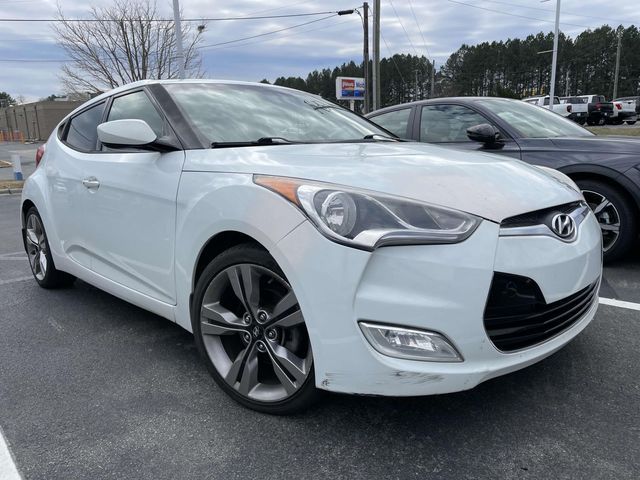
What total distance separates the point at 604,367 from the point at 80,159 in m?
3.35

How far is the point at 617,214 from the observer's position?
14.2 ft

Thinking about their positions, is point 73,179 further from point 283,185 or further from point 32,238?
point 283,185

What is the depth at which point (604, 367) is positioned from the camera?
2.64 metres

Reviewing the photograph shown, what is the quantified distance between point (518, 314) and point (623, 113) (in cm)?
3520

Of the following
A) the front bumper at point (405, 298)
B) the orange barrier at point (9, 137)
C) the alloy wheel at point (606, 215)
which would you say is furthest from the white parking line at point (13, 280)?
the orange barrier at point (9, 137)

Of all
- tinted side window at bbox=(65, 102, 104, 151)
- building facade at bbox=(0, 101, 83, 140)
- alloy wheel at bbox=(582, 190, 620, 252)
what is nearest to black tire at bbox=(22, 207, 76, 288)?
tinted side window at bbox=(65, 102, 104, 151)

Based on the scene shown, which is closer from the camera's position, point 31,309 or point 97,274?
point 97,274

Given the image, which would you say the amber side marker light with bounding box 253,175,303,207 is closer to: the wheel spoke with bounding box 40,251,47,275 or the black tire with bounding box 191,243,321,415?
the black tire with bounding box 191,243,321,415

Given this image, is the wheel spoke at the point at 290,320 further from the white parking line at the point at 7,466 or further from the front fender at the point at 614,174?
the front fender at the point at 614,174

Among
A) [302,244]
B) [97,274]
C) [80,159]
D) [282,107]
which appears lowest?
[97,274]

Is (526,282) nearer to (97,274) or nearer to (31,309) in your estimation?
(97,274)

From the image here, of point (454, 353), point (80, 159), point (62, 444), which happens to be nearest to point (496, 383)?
point (454, 353)

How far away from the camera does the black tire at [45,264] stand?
4059mm

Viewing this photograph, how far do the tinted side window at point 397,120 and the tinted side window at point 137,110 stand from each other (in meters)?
3.16
